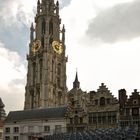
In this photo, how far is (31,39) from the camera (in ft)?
554

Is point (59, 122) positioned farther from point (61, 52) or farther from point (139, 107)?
point (61, 52)

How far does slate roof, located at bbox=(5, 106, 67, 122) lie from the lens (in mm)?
83688

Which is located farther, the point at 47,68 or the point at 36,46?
the point at 36,46

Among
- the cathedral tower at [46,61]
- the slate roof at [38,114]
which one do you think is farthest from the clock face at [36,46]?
the slate roof at [38,114]

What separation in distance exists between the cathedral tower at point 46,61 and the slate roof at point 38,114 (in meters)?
53.4

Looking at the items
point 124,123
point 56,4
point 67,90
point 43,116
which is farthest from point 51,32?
point 124,123

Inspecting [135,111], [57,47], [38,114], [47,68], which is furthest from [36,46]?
[135,111]

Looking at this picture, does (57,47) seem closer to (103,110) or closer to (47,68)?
(47,68)

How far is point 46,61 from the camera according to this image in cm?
15638

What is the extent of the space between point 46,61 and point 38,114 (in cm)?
7005

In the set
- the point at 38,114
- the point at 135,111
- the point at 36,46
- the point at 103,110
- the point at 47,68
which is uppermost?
the point at 36,46

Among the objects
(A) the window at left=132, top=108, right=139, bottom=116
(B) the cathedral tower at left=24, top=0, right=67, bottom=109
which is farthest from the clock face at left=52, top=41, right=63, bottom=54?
(A) the window at left=132, top=108, right=139, bottom=116

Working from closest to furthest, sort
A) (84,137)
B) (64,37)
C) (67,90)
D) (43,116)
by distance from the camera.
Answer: (84,137) → (43,116) → (67,90) → (64,37)

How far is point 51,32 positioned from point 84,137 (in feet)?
348
